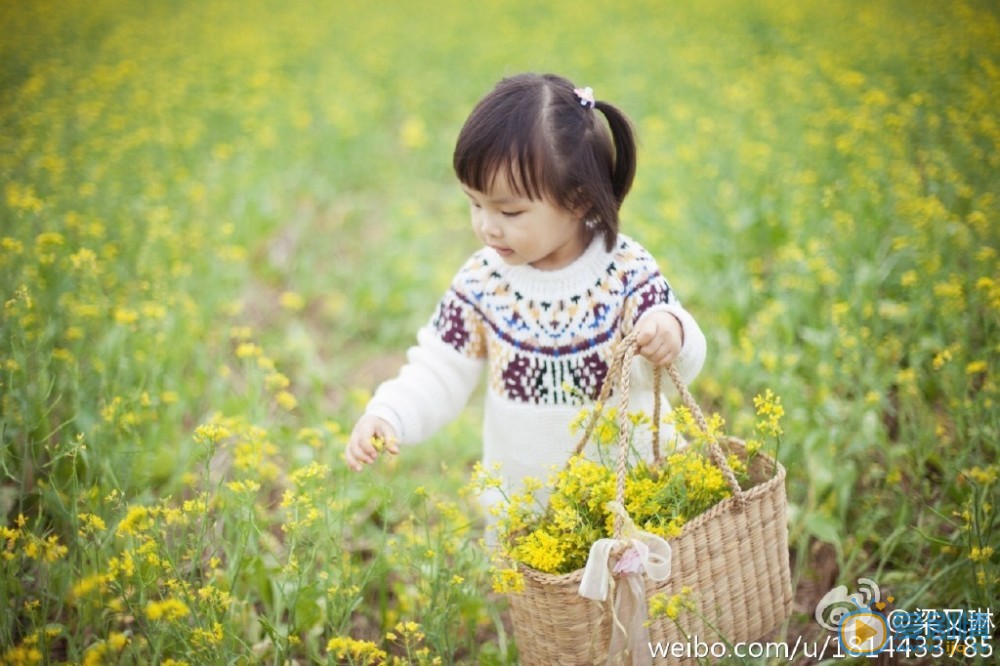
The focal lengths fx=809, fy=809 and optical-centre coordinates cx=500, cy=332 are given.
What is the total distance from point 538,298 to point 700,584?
30.2 inches

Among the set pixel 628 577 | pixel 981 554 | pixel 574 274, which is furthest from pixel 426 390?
pixel 981 554

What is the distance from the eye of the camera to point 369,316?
4.07 m

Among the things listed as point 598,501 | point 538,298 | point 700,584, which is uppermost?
point 538,298

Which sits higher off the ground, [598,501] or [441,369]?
[441,369]

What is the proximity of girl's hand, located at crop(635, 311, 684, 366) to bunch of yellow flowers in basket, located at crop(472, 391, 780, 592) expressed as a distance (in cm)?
13

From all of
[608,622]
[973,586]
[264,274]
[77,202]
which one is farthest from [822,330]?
[77,202]

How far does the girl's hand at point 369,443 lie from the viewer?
1929mm

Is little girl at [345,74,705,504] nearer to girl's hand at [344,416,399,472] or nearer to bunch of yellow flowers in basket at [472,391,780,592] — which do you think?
girl's hand at [344,416,399,472]

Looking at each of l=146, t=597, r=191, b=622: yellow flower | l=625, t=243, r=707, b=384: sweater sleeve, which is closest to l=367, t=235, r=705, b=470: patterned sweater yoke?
l=625, t=243, r=707, b=384: sweater sleeve

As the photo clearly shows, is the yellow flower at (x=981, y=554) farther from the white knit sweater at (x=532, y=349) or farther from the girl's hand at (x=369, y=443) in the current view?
the girl's hand at (x=369, y=443)

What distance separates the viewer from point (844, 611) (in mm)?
2104

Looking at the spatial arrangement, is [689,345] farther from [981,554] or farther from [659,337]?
[981,554]

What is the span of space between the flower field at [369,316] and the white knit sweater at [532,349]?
0.24m

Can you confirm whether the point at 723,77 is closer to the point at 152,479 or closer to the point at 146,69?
the point at 146,69
